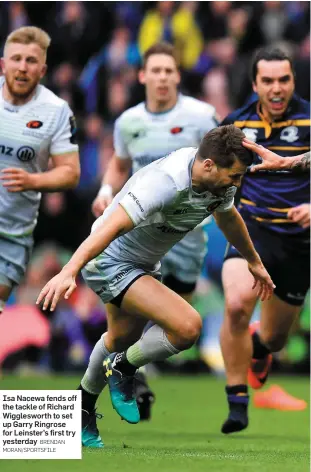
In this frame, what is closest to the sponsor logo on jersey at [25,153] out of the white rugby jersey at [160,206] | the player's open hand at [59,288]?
the white rugby jersey at [160,206]

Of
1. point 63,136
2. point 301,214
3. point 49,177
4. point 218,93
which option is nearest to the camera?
point 301,214

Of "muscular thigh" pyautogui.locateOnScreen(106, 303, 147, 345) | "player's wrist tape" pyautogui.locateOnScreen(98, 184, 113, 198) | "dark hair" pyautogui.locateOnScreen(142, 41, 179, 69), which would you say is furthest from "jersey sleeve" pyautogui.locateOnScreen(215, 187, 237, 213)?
"dark hair" pyautogui.locateOnScreen(142, 41, 179, 69)

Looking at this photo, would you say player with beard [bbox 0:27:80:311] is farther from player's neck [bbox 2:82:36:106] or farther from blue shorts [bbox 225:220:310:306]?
blue shorts [bbox 225:220:310:306]

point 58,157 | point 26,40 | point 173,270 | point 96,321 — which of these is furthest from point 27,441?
point 96,321

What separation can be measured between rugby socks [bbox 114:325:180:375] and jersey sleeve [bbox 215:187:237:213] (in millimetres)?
808

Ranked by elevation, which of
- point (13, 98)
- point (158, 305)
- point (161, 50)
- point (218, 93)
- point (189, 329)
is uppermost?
point (13, 98)

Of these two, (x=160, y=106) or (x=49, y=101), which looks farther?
(x=160, y=106)

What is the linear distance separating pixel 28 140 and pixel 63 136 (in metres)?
0.25

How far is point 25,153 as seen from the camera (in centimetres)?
816

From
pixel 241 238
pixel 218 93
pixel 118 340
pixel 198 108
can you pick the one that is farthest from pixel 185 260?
pixel 218 93

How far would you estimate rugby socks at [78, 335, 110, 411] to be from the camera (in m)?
7.34

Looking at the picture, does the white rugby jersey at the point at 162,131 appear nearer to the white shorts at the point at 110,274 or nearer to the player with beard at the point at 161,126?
the player with beard at the point at 161,126

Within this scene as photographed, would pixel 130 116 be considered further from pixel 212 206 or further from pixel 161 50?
pixel 212 206

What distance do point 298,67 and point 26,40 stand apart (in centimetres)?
635
